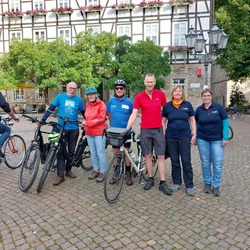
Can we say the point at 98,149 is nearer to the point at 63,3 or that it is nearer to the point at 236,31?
the point at 236,31

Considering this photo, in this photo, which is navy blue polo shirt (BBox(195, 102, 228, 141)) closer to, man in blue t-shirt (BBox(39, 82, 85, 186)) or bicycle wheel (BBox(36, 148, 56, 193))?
man in blue t-shirt (BBox(39, 82, 85, 186))

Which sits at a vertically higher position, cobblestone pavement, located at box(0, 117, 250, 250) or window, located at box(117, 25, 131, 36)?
window, located at box(117, 25, 131, 36)

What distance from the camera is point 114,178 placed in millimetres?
4059

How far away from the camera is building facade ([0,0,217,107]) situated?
69.2ft

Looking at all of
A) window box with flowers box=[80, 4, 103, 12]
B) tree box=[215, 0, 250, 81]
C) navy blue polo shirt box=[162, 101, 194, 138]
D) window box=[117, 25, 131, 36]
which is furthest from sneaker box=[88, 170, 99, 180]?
window box with flowers box=[80, 4, 103, 12]

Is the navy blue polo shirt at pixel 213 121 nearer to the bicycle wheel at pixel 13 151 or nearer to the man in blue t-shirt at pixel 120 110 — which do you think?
the man in blue t-shirt at pixel 120 110

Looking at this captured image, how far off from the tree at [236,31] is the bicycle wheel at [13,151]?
18.0 meters

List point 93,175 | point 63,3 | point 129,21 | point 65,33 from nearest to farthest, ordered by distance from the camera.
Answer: point 93,175 < point 129,21 < point 63,3 < point 65,33

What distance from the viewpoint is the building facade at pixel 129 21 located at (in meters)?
21.1

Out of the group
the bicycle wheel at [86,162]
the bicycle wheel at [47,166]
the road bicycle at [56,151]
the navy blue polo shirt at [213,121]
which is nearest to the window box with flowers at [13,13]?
the bicycle wheel at [86,162]

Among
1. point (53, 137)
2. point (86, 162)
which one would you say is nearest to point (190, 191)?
point (53, 137)

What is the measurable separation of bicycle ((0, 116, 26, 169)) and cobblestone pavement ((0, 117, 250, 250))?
99cm

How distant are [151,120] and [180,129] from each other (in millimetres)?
494

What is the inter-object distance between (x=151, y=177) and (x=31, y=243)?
92.2 inches
